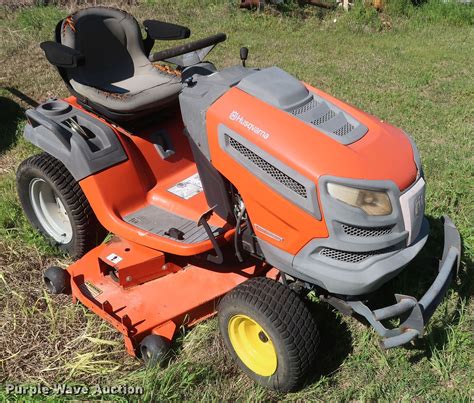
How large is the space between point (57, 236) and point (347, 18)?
5.73 m

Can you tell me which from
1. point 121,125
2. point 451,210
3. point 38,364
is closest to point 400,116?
point 451,210

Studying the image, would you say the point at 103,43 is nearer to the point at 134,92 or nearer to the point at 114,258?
the point at 134,92

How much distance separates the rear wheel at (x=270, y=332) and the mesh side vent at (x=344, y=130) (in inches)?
26.0

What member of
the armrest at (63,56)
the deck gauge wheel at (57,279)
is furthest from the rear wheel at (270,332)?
the armrest at (63,56)

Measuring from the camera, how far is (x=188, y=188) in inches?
115

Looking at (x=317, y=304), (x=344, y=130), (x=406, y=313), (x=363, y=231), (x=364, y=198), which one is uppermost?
(x=344, y=130)

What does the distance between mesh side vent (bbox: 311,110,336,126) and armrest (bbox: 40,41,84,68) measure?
1.20 metres

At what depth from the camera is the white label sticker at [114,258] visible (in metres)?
2.71

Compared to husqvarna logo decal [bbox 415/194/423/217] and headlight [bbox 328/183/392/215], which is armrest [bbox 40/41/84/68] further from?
husqvarna logo decal [bbox 415/194/423/217]

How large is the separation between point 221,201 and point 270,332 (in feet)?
1.97

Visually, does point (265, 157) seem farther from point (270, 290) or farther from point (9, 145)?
point (9, 145)

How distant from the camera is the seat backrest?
3.05 meters

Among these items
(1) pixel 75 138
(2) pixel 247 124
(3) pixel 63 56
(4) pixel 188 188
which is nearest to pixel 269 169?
(2) pixel 247 124

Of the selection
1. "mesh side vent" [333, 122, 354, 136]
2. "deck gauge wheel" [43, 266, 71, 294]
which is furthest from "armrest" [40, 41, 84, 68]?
"mesh side vent" [333, 122, 354, 136]
